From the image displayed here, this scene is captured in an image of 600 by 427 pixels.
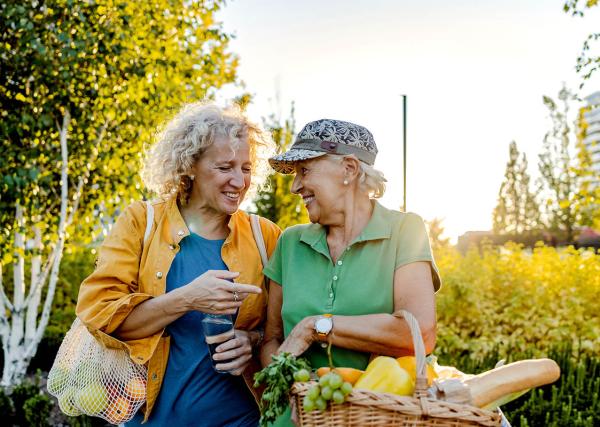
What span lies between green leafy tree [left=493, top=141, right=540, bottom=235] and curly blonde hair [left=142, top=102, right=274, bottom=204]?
891 inches

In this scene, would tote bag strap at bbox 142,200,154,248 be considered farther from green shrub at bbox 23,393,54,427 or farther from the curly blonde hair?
green shrub at bbox 23,393,54,427

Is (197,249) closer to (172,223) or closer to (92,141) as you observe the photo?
(172,223)

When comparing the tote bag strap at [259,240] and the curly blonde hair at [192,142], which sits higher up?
the curly blonde hair at [192,142]

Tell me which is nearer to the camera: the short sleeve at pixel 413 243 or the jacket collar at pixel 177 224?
the short sleeve at pixel 413 243

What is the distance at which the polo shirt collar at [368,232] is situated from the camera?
79.4 inches

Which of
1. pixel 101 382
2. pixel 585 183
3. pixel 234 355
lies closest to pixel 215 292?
pixel 234 355

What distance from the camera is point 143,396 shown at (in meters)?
2.17

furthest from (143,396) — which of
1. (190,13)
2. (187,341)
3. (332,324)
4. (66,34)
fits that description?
(190,13)

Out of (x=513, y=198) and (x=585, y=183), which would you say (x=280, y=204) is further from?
(x=513, y=198)

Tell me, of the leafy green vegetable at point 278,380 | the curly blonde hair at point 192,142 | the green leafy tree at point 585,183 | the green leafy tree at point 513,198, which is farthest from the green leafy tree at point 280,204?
the green leafy tree at point 513,198

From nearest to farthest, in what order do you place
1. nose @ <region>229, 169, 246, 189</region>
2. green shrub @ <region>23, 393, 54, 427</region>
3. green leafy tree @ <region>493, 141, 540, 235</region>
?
1. nose @ <region>229, 169, 246, 189</region>
2. green shrub @ <region>23, 393, 54, 427</region>
3. green leafy tree @ <region>493, 141, 540, 235</region>

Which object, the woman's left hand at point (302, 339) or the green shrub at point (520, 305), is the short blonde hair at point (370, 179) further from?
the green shrub at point (520, 305)

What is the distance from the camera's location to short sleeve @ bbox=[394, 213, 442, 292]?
6.42ft

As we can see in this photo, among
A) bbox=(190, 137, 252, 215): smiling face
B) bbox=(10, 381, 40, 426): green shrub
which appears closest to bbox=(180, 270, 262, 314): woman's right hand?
bbox=(190, 137, 252, 215): smiling face
